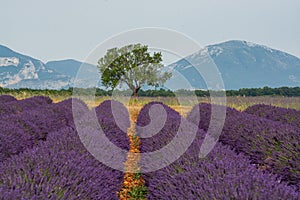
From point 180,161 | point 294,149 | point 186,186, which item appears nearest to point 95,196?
point 186,186

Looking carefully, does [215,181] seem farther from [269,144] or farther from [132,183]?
[132,183]

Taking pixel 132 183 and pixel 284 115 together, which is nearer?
pixel 132 183

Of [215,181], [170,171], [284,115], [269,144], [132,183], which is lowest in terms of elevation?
[132,183]

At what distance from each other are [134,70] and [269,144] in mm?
29141

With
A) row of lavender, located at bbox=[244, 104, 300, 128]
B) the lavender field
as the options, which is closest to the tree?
row of lavender, located at bbox=[244, 104, 300, 128]

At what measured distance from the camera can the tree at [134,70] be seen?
33628 mm

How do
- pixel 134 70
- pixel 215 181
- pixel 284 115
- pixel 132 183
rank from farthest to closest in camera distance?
pixel 134 70 → pixel 284 115 → pixel 132 183 → pixel 215 181

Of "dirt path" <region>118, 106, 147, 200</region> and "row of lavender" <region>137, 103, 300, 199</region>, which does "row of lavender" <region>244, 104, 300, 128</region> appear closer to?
"dirt path" <region>118, 106, 147, 200</region>

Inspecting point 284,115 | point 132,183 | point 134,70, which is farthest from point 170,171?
point 134,70

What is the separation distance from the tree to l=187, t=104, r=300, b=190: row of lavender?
2680 centimetres

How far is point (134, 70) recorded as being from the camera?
33.4 m

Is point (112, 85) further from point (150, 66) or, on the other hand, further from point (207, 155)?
point (207, 155)

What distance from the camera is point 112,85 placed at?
113 ft

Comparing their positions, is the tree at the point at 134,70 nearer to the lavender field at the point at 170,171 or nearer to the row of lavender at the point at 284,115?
the row of lavender at the point at 284,115
